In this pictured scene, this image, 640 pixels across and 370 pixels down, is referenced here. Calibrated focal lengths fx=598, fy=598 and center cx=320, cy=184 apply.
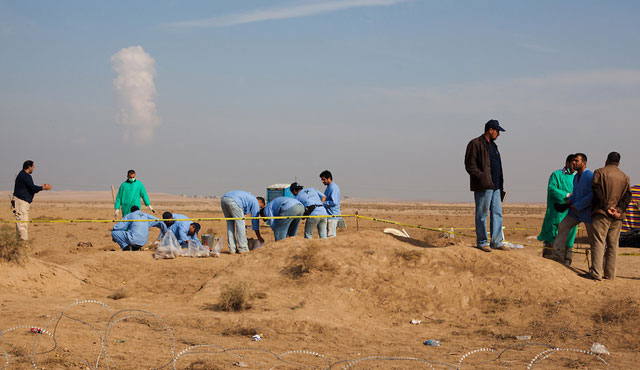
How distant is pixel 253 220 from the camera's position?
13.5m

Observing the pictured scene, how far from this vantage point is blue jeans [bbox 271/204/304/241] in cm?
1307

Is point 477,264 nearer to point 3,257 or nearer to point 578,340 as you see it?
point 578,340

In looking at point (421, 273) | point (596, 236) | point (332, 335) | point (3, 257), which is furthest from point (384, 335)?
point (3, 257)

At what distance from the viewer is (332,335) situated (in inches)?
289

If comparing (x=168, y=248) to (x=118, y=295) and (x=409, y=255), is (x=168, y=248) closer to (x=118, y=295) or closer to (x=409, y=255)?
(x=118, y=295)

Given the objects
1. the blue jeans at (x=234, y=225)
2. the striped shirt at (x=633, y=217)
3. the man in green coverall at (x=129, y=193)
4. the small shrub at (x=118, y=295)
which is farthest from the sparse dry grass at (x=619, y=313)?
the man in green coverall at (x=129, y=193)

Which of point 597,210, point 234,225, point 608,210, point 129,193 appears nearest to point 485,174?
point 597,210

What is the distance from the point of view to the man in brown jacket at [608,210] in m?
8.86

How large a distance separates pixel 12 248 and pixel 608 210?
31.4 feet

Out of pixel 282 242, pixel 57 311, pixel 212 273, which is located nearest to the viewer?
pixel 57 311

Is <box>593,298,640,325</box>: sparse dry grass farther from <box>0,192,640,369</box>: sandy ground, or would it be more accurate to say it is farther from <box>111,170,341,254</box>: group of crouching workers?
<box>111,170,341,254</box>: group of crouching workers

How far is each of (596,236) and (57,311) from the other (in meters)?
7.71

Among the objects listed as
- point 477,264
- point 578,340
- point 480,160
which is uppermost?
point 480,160

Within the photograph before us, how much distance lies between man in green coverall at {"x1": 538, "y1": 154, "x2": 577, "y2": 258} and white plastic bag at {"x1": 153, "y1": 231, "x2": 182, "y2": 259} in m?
7.69
